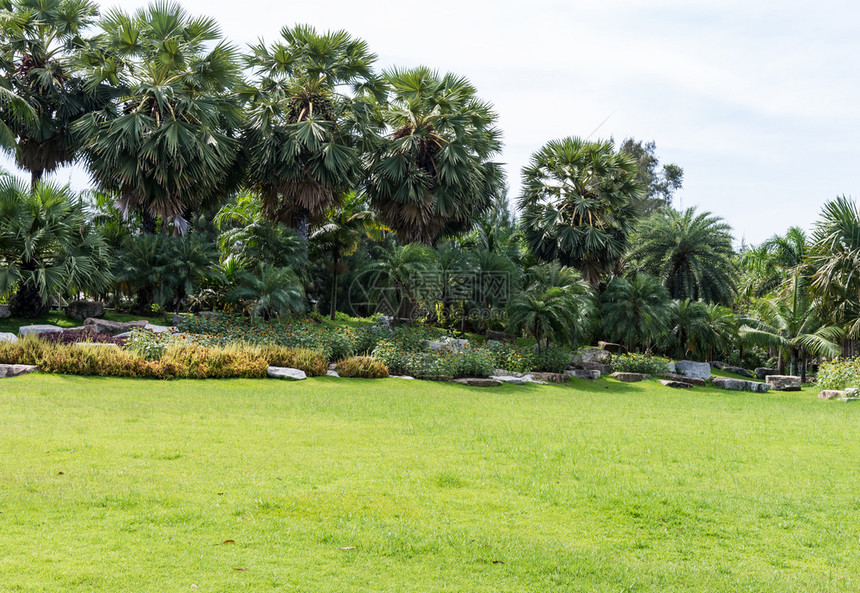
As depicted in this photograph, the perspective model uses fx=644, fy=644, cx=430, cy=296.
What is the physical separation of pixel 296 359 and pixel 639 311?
43.6ft

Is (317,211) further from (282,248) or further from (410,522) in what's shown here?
(410,522)

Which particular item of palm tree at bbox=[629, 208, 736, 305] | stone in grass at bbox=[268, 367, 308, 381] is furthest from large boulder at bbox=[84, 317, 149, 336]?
A: palm tree at bbox=[629, 208, 736, 305]

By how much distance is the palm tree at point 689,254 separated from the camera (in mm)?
30172

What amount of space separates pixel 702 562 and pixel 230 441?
5.39 metres

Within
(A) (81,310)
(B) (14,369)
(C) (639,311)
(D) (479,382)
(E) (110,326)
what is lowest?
(B) (14,369)

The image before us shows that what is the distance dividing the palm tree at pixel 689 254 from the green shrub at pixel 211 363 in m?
21.7

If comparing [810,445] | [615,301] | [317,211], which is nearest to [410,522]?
[810,445]

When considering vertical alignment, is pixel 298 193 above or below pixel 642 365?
above

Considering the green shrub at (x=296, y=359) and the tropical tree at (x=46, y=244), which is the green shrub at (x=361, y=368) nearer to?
the green shrub at (x=296, y=359)

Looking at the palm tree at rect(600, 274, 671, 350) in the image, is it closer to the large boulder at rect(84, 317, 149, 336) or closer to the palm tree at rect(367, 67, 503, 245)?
the palm tree at rect(367, 67, 503, 245)

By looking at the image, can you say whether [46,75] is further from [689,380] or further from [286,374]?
[689,380]

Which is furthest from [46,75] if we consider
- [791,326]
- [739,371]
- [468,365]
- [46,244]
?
[739,371]

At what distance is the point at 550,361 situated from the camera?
19203mm

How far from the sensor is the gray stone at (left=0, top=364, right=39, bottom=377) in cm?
1214
